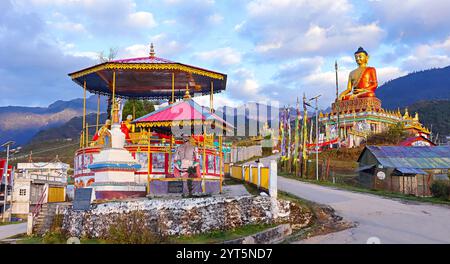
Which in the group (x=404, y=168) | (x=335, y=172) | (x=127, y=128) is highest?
(x=127, y=128)

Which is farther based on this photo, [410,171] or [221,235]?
[410,171]

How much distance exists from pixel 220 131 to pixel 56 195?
11.2 m

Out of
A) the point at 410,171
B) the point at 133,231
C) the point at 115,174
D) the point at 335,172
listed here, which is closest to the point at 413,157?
the point at 410,171

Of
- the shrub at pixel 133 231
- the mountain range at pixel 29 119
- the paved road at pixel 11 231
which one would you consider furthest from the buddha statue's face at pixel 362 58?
the mountain range at pixel 29 119

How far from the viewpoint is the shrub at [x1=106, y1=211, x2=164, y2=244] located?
11.5m

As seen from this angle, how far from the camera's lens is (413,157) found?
3033 centimetres

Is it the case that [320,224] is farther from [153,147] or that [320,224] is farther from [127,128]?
[127,128]

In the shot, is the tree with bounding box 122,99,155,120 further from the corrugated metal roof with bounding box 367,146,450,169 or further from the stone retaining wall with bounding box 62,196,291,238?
the stone retaining wall with bounding box 62,196,291,238

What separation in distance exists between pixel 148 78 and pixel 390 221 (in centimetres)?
1620

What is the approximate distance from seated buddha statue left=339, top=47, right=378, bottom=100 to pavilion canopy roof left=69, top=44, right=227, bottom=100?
122ft

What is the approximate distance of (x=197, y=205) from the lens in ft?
43.9

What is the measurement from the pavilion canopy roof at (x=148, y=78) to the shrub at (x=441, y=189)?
1205cm

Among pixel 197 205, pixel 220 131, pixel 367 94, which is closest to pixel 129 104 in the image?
pixel 220 131
